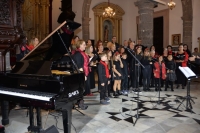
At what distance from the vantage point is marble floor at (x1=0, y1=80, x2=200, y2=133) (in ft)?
11.3

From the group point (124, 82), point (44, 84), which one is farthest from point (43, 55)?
point (124, 82)

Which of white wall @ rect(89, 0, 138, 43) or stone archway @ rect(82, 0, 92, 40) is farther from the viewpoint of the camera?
white wall @ rect(89, 0, 138, 43)

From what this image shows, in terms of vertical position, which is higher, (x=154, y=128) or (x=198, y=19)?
(x=198, y=19)

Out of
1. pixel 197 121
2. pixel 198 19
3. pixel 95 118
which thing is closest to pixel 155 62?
pixel 197 121

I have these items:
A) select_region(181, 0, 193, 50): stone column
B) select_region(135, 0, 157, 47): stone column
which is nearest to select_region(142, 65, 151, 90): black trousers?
select_region(135, 0, 157, 47): stone column

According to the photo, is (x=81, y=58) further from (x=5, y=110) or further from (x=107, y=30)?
(x=107, y=30)

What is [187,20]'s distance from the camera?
1168cm

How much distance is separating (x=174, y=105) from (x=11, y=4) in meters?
4.53

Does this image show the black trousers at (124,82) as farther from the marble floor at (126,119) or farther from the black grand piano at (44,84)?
the black grand piano at (44,84)

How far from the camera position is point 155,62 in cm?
700

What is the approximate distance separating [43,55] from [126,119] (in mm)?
2041

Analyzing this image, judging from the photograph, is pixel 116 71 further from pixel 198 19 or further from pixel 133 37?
pixel 133 37

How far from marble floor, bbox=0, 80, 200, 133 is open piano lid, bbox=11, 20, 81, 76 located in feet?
3.86

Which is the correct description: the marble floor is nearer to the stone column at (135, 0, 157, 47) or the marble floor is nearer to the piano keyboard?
the piano keyboard
